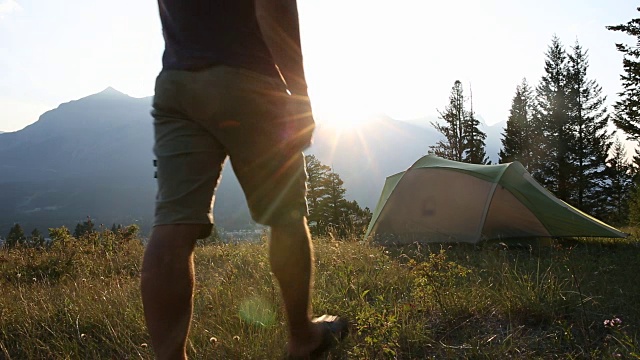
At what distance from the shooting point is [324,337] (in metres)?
1.97

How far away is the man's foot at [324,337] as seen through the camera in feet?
6.35

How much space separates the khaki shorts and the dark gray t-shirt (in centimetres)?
4

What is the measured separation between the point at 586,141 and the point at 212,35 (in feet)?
116

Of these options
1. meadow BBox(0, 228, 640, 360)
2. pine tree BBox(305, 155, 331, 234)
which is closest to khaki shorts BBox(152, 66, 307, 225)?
meadow BBox(0, 228, 640, 360)

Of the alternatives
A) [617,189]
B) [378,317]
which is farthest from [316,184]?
[378,317]

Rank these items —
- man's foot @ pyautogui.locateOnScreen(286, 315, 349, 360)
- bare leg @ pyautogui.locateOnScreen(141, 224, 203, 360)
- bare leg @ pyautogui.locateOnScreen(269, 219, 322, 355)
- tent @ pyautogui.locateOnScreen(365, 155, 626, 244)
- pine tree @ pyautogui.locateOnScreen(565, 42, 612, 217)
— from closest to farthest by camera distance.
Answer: bare leg @ pyautogui.locateOnScreen(141, 224, 203, 360), bare leg @ pyautogui.locateOnScreen(269, 219, 322, 355), man's foot @ pyautogui.locateOnScreen(286, 315, 349, 360), tent @ pyautogui.locateOnScreen(365, 155, 626, 244), pine tree @ pyautogui.locateOnScreen(565, 42, 612, 217)

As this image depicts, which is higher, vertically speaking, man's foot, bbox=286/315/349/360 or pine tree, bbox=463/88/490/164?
pine tree, bbox=463/88/490/164

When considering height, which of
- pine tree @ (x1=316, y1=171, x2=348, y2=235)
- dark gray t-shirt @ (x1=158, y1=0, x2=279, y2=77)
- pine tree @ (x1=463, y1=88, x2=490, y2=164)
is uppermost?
pine tree @ (x1=463, y1=88, x2=490, y2=164)

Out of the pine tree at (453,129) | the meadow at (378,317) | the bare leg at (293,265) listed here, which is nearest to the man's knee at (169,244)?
the bare leg at (293,265)

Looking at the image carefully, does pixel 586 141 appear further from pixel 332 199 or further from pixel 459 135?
pixel 332 199

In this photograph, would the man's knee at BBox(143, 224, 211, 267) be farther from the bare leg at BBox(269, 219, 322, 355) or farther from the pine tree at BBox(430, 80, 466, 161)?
the pine tree at BBox(430, 80, 466, 161)

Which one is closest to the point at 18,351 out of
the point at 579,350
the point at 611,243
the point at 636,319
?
the point at 579,350

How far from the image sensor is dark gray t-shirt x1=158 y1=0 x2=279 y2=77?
1.57 meters

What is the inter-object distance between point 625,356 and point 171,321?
1752 mm
